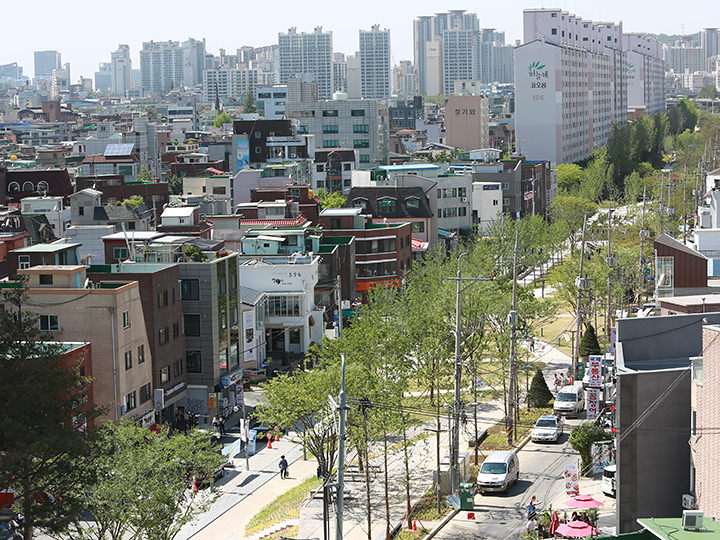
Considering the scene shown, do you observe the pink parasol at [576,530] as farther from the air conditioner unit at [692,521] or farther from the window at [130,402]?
the window at [130,402]

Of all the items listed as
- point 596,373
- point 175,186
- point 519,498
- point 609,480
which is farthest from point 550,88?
point 609,480

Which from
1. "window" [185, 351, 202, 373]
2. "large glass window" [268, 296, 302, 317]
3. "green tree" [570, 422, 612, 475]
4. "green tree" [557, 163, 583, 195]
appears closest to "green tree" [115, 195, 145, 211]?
"large glass window" [268, 296, 302, 317]

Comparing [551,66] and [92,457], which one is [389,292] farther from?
[551,66]

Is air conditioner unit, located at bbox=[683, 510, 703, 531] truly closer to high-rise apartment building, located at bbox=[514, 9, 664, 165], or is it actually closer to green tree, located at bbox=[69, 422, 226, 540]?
green tree, located at bbox=[69, 422, 226, 540]

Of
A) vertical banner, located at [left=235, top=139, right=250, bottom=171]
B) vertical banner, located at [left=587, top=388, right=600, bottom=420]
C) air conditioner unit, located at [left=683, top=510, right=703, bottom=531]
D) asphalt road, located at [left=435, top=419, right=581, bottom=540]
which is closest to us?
air conditioner unit, located at [left=683, top=510, right=703, bottom=531]

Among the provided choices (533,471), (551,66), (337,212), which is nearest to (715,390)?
(533,471)

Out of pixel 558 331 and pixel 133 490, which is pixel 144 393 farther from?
pixel 558 331
